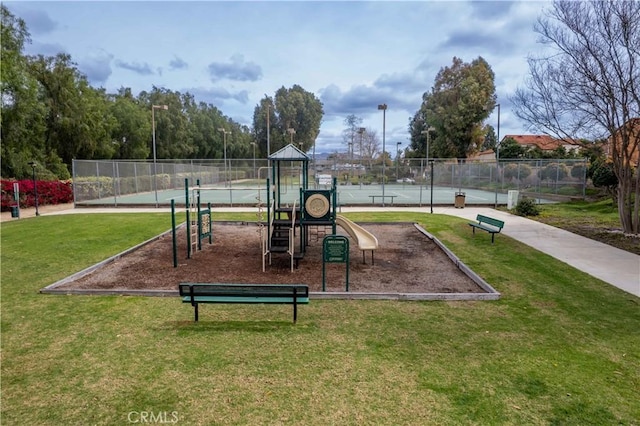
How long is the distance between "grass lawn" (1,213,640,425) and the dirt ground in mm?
889

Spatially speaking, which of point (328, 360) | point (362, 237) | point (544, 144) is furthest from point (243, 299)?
point (544, 144)

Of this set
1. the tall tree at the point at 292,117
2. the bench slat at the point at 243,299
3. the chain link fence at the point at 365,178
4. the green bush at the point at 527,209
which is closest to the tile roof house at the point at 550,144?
the chain link fence at the point at 365,178

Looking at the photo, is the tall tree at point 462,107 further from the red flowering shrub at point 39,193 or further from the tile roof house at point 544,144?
the red flowering shrub at point 39,193

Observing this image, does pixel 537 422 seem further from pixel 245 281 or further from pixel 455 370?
pixel 245 281

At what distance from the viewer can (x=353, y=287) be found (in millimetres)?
7445

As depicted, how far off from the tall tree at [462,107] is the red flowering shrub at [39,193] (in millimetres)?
42156

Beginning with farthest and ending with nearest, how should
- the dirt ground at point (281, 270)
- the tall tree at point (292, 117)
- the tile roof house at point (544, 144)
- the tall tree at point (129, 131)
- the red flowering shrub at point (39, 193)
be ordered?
the tall tree at point (292, 117) < the tall tree at point (129, 131) < the red flowering shrub at point (39, 193) < the tile roof house at point (544, 144) < the dirt ground at point (281, 270)

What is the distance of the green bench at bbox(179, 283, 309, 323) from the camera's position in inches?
215

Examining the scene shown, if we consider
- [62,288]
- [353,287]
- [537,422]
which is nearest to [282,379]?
[537,422]

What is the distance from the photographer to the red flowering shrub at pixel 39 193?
2125 cm

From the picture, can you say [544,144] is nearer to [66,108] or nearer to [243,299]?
[243,299]

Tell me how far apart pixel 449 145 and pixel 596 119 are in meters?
38.8

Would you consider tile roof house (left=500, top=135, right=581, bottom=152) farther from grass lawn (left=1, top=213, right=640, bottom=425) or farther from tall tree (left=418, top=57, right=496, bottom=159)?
grass lawn (left=1, top=213, right=640, bottom=425)

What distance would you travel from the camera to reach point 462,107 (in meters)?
48.2
